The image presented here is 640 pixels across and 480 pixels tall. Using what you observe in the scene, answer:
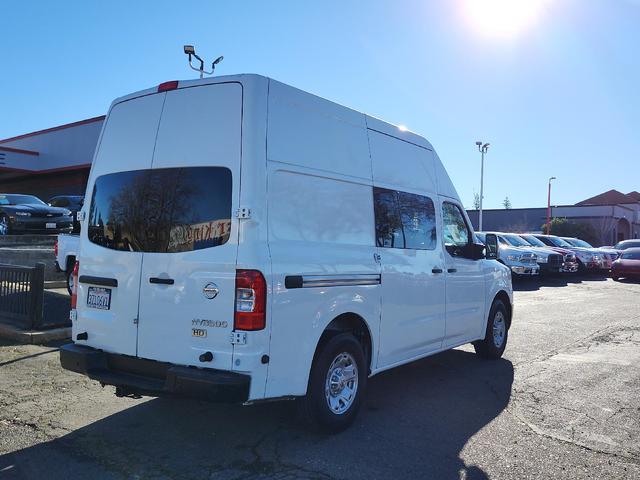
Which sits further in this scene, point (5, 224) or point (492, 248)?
point (5, 224)

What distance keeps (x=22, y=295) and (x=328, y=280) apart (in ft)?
17.6

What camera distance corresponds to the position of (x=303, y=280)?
4168 millimetres

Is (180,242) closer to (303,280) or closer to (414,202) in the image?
(303,280)

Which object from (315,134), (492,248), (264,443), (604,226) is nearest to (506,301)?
(492,248)

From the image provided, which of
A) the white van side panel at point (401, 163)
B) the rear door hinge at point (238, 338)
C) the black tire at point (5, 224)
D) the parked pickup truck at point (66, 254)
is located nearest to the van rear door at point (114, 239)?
the rear door hinge at point (238, 338)

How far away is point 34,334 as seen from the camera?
735 centimetres

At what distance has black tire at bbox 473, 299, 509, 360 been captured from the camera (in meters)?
7.26

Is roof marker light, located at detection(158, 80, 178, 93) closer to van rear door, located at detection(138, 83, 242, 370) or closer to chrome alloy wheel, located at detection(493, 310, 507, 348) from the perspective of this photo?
van rear door, located at detection(138, 83, 242, 370)

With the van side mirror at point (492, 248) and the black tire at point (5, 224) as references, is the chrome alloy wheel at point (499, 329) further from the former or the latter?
the black tire at point (5, 224)

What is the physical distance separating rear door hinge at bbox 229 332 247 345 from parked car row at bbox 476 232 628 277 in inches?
587

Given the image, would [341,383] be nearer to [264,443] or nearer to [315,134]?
[264,443]

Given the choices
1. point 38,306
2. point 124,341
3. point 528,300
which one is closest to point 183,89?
point 124,341

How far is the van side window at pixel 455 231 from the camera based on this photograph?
636cm

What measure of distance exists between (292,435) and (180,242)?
A: 1783 mm
